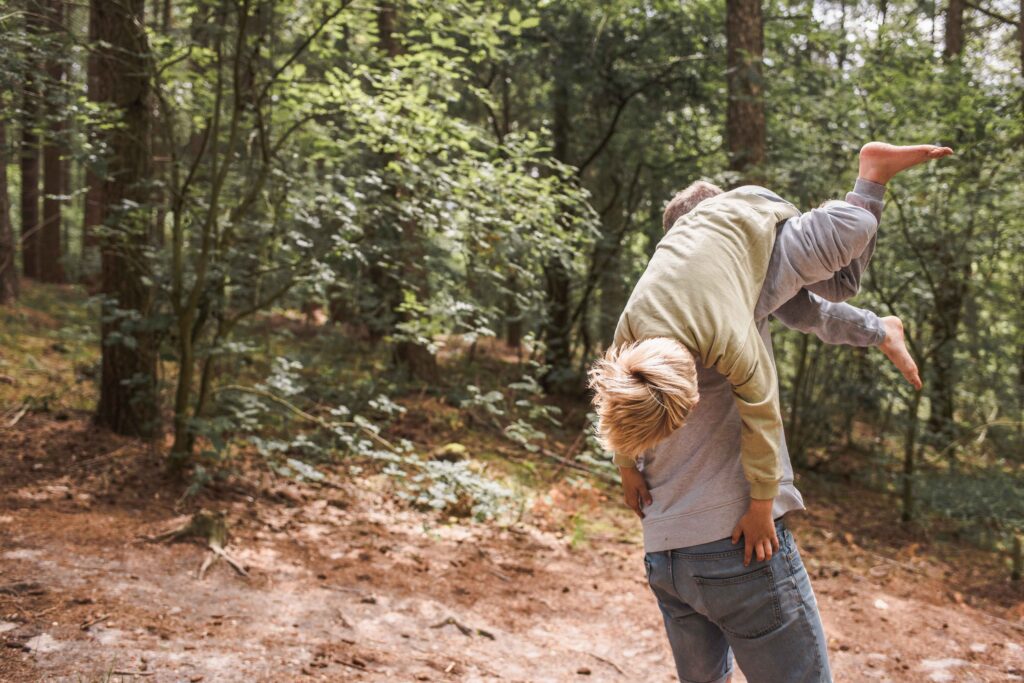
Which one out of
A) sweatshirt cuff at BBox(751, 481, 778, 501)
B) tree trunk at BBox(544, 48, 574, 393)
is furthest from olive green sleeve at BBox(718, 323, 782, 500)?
tree trunk at BBox(544, 48, 574, 393)

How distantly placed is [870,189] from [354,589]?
12.0 feet

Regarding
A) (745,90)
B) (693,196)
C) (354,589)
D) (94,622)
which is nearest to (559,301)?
(745,90)

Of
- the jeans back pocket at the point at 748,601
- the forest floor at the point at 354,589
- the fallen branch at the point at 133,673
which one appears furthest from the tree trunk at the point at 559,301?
the jeans back pocket at the point at 748,601

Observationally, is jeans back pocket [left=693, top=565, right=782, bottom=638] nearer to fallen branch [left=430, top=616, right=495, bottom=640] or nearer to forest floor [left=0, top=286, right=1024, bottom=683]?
forest floor [left=0, top=286, right=1024, bottom=683]

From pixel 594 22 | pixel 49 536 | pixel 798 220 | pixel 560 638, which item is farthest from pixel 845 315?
pixel 594 22

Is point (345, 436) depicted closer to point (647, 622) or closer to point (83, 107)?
point (647, 622)

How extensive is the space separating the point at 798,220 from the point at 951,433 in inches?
286

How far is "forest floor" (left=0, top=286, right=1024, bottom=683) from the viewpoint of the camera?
3338mm

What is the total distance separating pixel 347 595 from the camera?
171 inches

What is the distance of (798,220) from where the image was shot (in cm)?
190

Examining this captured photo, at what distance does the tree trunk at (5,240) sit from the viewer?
617cm

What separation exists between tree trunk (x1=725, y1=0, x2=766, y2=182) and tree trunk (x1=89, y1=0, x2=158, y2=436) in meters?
5.40

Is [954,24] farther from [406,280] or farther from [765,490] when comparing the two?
[765,490]

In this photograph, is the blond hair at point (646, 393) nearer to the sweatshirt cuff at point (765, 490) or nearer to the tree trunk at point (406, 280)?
the sweatshirt cuff at point (765, 490)
